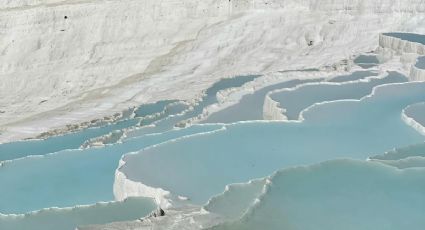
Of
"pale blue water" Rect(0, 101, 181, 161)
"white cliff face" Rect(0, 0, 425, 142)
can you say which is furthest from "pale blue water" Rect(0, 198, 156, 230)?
"white cliff face" Rect(0, 0, 425, 142)

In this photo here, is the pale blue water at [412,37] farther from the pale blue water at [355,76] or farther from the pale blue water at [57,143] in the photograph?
the pale blue water at [57,143]

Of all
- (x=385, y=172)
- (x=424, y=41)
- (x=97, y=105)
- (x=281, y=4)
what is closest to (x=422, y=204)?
(x=385, y=172)

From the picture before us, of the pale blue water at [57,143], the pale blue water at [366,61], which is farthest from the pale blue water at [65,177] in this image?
the pale blue water at [366,61]

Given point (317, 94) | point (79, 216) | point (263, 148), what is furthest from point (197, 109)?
point (79, 216)

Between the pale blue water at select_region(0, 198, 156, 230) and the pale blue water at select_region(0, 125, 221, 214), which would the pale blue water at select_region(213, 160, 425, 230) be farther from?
the pale blue water at select_region(0, 125, 221, 214)

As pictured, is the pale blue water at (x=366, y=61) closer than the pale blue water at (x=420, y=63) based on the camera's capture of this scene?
No

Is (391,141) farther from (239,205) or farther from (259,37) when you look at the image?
(259,37)

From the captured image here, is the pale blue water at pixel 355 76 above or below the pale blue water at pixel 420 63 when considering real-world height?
below
